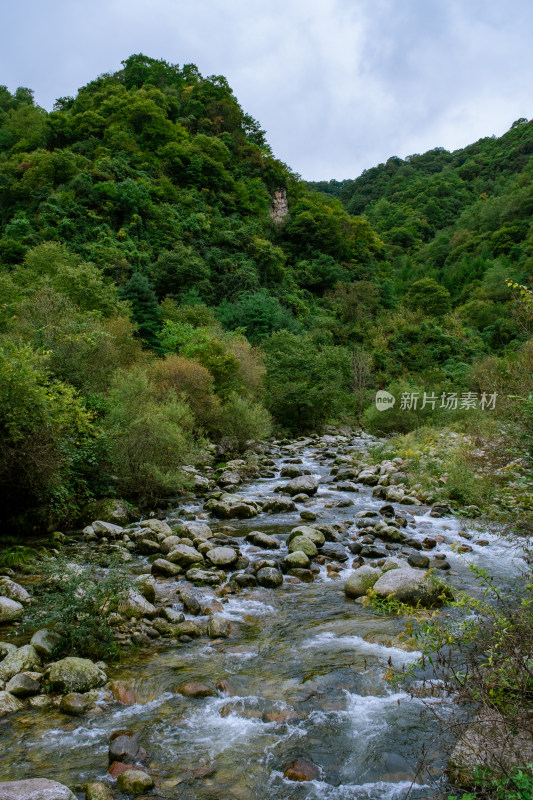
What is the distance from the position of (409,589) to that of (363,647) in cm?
128

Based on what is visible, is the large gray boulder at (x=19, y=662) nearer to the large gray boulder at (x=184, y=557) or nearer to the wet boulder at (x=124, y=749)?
the wet boulder at (x=124, y=749)

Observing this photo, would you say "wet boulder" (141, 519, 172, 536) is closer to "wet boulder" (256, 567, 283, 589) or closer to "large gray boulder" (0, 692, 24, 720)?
"wet boulder" (256, 567, 283, 589)

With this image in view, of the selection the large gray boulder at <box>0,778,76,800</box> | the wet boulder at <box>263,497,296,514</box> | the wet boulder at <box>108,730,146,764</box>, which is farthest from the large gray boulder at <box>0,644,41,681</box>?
the wet boulder at <box>263,497,296,514</box>

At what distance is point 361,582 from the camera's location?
7.32 m

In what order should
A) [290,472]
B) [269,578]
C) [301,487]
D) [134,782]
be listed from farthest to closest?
[290,472], [301,487], [269,578], [134,782]

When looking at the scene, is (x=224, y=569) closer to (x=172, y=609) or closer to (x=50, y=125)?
(x=172, y=609)

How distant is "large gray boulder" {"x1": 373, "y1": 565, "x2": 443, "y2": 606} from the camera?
6.64 meters

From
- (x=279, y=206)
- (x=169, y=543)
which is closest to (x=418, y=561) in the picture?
(x=169, y=543)

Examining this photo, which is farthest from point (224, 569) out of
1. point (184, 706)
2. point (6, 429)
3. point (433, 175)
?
point (433, 175)

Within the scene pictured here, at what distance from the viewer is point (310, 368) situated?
2723cm

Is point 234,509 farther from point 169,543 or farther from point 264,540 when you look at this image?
point 169,543

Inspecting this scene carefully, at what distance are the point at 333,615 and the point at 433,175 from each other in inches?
3720

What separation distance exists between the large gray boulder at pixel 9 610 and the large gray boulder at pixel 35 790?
2967 mm

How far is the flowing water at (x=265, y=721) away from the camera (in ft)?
12.2
